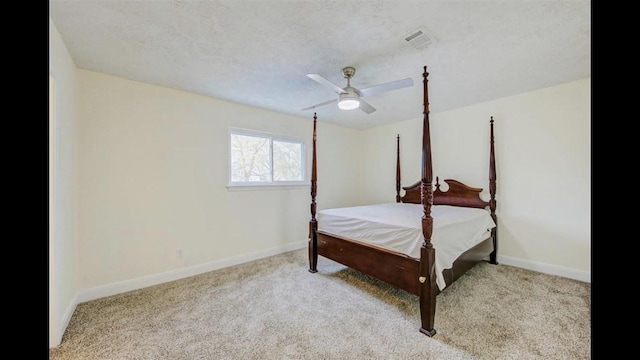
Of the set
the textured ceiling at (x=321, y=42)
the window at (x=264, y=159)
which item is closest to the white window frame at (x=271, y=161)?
the window at (x=264, y=159)

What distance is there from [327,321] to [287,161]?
2.61m

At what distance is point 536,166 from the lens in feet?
10.3

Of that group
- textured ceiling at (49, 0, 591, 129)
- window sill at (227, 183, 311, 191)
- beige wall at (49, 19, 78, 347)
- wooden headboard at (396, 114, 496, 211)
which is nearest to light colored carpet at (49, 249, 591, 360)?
beige wall at (49, 19, 78, 347)

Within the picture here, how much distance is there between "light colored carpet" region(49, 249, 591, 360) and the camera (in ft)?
5.76

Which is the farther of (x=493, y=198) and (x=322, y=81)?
(x=493, y=198)

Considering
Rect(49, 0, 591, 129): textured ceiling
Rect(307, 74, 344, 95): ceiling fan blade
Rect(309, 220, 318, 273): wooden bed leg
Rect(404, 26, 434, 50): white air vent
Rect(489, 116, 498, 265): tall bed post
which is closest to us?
Rect(49, 0, 591, 129): textured ceiling

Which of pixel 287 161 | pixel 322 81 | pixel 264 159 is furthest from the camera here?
pixel 287 161

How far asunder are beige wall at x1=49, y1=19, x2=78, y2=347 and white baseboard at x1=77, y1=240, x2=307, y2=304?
0.53ft

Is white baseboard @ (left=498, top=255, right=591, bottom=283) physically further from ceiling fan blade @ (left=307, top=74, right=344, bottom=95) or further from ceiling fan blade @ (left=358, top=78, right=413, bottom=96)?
ceiling fan blade @ (left=307, top=74, right=344, bottom=95)

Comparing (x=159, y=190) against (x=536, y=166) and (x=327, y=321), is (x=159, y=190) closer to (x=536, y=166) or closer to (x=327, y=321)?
(x=327, y=321)

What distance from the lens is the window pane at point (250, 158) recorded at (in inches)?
140

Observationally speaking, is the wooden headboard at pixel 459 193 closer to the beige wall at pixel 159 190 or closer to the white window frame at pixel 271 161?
the white window frame at pixel 271 161

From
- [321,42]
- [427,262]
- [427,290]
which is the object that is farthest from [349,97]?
[427,290]
